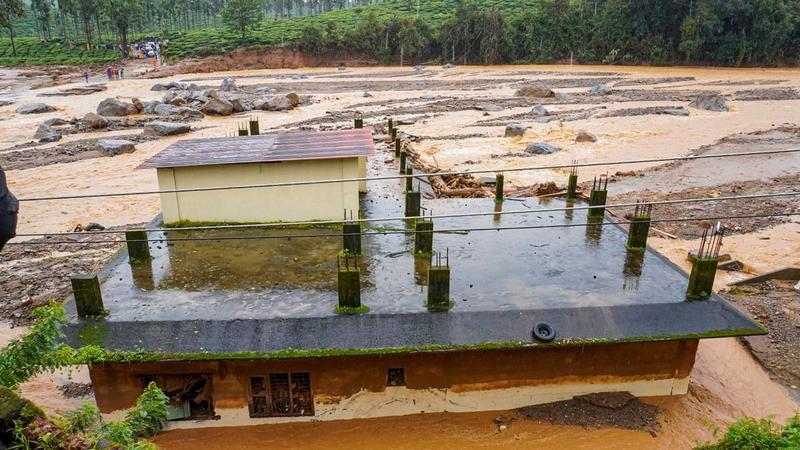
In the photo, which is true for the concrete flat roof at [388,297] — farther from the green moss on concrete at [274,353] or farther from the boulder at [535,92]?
the boulder at [535,92]

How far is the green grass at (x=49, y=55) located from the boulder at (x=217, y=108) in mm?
51460

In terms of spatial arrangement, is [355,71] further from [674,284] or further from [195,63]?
[674,284]

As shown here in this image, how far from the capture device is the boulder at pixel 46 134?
39188 mm

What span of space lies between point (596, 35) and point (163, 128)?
205 ft

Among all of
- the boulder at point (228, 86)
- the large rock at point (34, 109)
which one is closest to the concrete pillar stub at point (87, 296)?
the large rock at point (34, 109)

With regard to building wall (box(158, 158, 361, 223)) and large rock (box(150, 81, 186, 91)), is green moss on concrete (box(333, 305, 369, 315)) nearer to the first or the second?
building wall (box(158, 158, 361, 223))

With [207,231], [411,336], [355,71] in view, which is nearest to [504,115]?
[207,231]

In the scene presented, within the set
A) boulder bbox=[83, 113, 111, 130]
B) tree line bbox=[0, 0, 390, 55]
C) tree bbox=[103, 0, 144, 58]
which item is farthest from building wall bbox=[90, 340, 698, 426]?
tree bbox=[103, 0, 144, 58]

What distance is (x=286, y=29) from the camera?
10150 cm

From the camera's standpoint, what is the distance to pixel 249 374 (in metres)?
10.1

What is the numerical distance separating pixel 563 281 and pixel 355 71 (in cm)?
7714

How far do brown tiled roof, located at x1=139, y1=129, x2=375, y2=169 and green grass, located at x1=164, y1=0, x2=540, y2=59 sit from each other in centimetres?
7869

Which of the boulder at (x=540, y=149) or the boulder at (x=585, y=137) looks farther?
the boulder at (x=585, y=137)

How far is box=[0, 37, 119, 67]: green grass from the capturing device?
8844 centimetres
